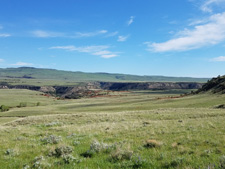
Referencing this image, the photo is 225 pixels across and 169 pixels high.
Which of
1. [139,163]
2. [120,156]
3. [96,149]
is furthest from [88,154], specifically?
[139,163]

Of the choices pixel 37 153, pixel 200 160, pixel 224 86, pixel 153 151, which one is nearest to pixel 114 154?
pixel 153 151

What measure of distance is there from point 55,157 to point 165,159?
463cm

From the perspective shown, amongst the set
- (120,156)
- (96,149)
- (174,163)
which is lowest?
(96,149)

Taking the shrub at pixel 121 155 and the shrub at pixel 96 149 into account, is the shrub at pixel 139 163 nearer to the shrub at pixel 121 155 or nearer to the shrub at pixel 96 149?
the shrub at pixel 121 155

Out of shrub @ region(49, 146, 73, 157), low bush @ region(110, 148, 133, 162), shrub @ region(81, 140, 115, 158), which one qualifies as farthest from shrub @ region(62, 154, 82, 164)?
low bush @ region(110, 148, 133, 162)

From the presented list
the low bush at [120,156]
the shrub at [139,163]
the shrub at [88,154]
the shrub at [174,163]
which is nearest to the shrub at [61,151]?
the shrub at [88,154]

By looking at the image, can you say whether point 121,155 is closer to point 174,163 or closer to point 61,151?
point 174,163

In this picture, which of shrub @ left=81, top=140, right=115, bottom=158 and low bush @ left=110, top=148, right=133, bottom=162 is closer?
low bush @ left=110, top=148, right=133, bottom=162

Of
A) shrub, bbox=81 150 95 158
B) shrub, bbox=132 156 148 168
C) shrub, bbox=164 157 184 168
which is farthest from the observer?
shrub, bbox=81 150 95 158

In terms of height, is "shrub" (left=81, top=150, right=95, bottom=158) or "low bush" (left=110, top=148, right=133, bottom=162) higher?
"low bush" (left=110, top=148, right=133, bottom=162)

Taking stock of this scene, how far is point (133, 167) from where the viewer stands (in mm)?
6941

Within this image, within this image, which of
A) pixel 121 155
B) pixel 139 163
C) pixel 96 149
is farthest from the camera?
pixel 96 149

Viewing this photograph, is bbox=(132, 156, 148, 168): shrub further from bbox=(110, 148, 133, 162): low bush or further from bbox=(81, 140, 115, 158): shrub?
bbox=(81, 140, 115, 158): shrub

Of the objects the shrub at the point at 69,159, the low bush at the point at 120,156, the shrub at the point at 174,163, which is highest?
the shrub at the point at 174,163
